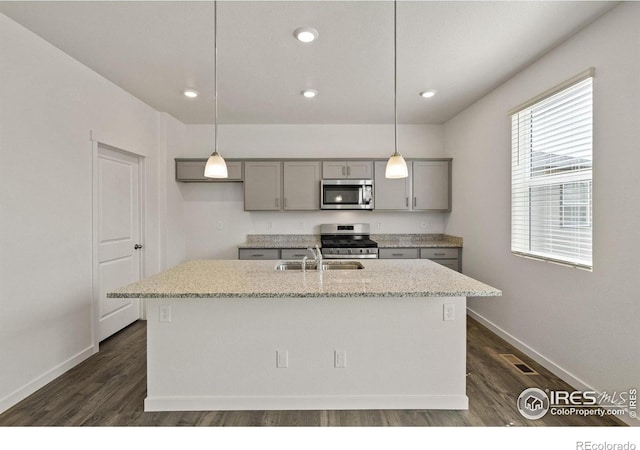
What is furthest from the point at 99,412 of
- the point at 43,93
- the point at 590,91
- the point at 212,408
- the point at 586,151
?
the point at 590,91

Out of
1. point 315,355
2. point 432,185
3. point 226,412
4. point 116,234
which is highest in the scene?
point 432,185

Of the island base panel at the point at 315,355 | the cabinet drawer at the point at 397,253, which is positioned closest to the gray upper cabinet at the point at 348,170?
the cabinet drawer at the point at 397,253

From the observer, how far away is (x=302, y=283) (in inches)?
81.7

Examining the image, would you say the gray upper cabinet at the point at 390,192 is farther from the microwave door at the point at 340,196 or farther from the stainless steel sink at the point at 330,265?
the stainless steel sink at the point at 330,265

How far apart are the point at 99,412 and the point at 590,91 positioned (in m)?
3.94

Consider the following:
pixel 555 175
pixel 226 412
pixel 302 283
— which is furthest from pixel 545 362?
pixel 226 412

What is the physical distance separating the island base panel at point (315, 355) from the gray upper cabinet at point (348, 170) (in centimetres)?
266

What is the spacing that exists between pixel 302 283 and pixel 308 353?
19.1 inches

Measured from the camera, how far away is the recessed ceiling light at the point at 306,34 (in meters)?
2.36

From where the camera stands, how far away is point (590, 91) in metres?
2.29

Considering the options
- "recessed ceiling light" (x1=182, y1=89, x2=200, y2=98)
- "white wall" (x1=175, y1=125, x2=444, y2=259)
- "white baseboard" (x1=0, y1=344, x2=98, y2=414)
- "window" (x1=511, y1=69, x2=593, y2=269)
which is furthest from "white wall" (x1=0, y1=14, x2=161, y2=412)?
"window" (x1=511, y1=69, x2=593, y2=269)

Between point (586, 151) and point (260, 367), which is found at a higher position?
point (586, 151)

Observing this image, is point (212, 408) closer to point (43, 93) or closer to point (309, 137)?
point (43, 93)

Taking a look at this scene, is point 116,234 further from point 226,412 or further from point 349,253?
point 349,253
